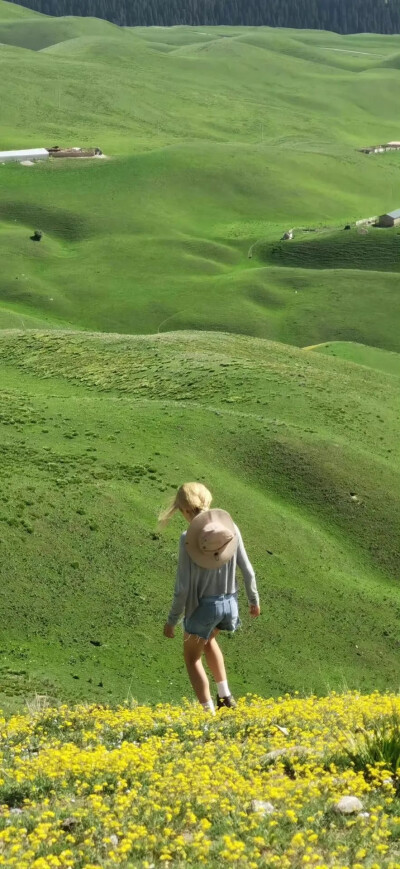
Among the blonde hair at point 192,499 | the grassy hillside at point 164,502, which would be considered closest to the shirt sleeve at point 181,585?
the blonde hair at point 192,499

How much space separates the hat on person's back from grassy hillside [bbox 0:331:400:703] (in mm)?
13829

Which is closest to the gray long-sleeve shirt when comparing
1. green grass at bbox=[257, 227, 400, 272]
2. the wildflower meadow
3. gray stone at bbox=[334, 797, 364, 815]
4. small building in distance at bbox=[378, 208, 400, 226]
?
the wildflower meadow

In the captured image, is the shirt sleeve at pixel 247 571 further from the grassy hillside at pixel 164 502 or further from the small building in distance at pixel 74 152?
the small building in distance at pixel 74 152

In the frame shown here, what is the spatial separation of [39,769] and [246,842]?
3276mm

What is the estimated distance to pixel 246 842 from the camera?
1216 cm

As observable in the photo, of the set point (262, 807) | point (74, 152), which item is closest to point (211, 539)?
point (262, 807)

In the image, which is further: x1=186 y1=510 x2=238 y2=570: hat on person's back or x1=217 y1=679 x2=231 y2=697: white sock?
x1=217 y1=679 x2=231 y2=697: white sock

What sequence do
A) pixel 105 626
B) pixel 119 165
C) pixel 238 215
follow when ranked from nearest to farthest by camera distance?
pixel 105 626, pixel 238 215, pixel 119 165

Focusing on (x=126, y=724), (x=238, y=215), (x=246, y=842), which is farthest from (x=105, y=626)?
(x=238, y=215)

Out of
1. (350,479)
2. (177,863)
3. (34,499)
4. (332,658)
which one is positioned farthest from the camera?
(350,479)

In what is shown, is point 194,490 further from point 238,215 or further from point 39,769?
point 238,215

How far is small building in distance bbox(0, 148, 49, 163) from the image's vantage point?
185875mm

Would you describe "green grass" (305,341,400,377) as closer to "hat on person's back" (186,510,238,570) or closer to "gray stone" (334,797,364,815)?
"hat on person's back" (186,510,238,570)

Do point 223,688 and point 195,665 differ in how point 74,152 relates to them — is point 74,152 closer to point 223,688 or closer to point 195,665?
point 223,688
